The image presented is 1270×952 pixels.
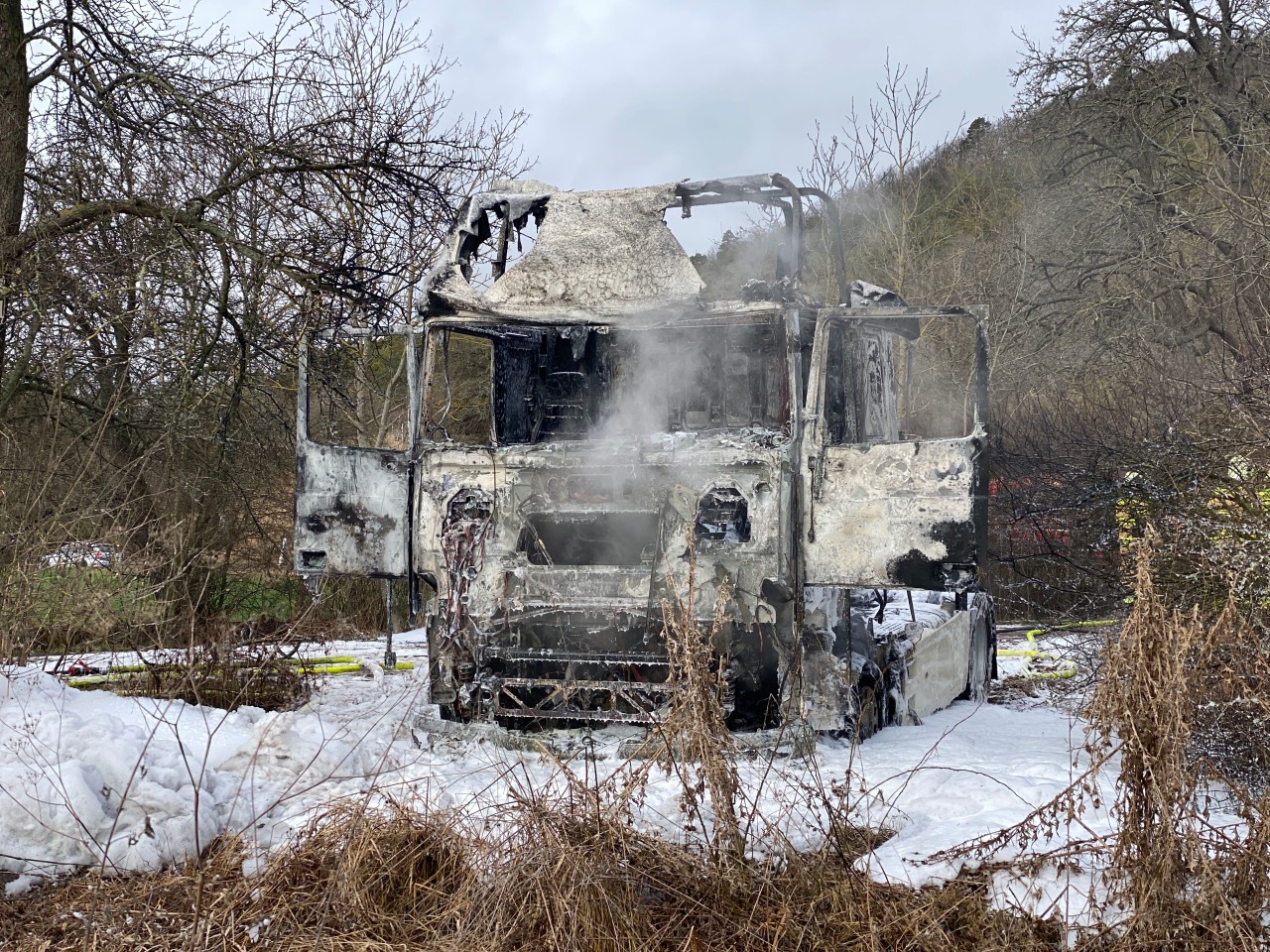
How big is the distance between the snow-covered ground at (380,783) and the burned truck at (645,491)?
434 millimetres

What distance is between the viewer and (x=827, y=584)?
557cm

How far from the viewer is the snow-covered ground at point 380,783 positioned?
154 inches

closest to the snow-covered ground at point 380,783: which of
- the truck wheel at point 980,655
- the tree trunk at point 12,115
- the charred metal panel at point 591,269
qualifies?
the truck wheel at point 980,655

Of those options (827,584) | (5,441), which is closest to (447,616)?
(827,584)

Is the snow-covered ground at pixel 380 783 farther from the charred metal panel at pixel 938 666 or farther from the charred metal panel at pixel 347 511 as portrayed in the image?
the charred metal panel at pixel 347 511

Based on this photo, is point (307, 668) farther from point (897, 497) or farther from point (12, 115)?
A: point (12, 115)

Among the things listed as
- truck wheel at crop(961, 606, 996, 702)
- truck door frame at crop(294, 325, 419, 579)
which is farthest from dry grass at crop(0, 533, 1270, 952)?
truck wheel at crop(961, 606, 996, 702)

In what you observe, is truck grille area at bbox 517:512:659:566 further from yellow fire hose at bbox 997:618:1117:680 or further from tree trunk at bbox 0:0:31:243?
tree trunk at bbox 0:0:31:243

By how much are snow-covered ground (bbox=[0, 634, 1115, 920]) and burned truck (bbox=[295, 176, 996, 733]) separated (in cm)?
43

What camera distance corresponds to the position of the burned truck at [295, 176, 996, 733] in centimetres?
556

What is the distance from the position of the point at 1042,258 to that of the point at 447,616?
1232 cm

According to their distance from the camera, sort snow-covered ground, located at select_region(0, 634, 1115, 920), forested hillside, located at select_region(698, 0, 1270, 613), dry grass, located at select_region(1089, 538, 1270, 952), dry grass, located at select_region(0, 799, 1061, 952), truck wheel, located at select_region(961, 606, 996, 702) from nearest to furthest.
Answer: dry grass, located at select_region(1089, 538, 1270, 952), dry grass, located at select_region(0, 799, 1061, 952), snow-covered ground, located at select_region(0, 634, 1115, 920), truck wheel, located at select_region(961, 606, 996, 702), forested hillside, located at select_region(698, 0, 1270, 613)

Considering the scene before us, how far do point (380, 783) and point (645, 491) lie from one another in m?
1.95

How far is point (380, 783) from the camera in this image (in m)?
4.97
